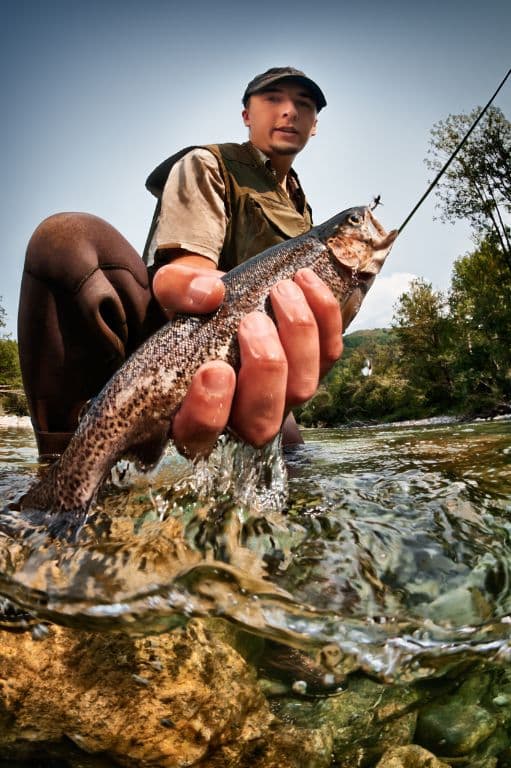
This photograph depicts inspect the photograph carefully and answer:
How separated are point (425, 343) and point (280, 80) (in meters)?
41.3

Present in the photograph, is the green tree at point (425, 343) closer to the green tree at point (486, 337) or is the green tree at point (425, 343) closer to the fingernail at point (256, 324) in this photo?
the green tree at point (486, 337)

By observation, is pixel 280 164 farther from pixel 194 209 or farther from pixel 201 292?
pixel 201 292

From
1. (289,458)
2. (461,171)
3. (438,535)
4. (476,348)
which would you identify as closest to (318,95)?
(289,458)

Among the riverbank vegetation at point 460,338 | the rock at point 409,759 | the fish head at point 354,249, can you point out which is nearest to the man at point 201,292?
the fish head at point 354,249

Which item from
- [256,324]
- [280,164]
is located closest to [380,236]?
[256,324]

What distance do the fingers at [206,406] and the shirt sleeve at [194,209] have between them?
1528 millimetres

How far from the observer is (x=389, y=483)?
9.54ft

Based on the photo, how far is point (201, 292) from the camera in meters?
2.13

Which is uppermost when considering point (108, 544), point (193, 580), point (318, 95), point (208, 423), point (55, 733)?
point (318, 95)

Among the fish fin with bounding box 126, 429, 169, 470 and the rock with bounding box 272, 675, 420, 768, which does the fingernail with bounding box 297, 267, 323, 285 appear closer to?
the fish fin with bounding box 126, 429, 169, 470

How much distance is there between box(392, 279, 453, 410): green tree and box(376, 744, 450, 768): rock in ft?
124

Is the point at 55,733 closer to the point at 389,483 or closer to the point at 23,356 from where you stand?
the point at 389,483

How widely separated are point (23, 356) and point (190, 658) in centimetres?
246

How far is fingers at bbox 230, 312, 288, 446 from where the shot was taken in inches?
84.3
